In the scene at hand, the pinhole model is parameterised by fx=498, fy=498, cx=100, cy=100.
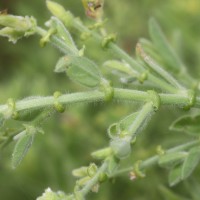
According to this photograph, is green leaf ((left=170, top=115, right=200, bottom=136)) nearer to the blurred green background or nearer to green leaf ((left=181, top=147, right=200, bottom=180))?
green leaf ((left=181, top=147, right=200, bottom=180))

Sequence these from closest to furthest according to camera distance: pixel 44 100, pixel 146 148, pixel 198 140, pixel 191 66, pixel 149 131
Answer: pixel 44 100 < pixel 198 140 < pixel 146 148 < pixel 149 131 < pixel 191 66

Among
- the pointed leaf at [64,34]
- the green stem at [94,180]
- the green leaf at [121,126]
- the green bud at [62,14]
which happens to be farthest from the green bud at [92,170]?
the green bud at [62,14]

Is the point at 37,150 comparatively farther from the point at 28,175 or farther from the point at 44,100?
the point at 44,100

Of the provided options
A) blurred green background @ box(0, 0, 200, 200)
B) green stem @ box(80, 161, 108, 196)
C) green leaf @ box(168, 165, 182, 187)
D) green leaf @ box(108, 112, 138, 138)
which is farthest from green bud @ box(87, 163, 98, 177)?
blurred green background @ box(0, 0, 200, 200)

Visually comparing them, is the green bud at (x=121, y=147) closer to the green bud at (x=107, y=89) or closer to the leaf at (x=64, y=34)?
the green bud at (x=107, y=89)

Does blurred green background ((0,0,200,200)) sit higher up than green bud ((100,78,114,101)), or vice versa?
blurred green background ((0,0,200,200))

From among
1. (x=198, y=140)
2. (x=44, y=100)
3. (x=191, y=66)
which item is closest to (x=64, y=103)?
(x=44, y=100)

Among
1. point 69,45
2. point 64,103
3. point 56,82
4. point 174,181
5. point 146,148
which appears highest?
point 56,82

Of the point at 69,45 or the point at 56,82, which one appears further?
the point at 56,82
